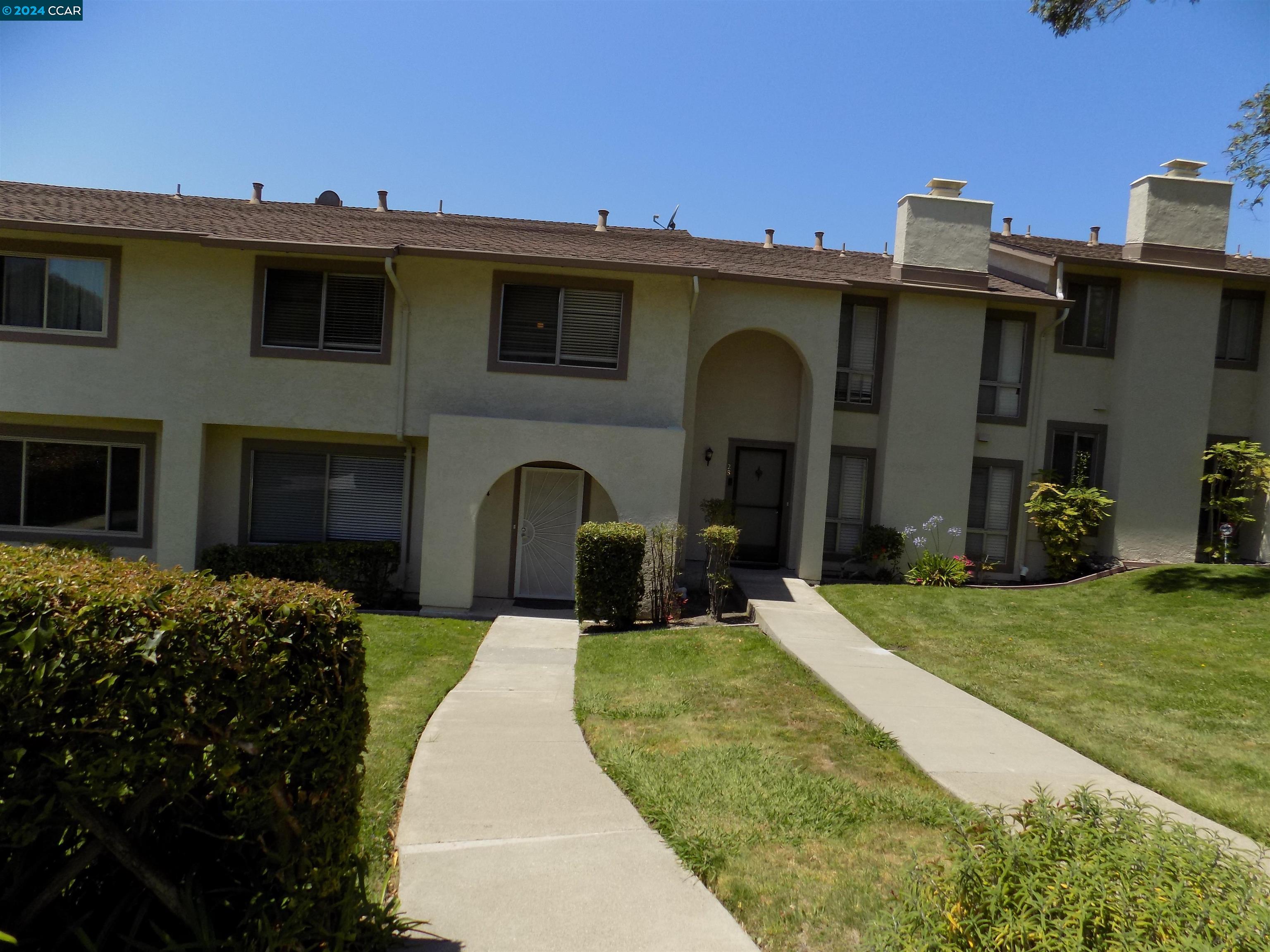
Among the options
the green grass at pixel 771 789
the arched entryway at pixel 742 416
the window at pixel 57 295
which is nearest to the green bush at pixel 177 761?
the green grass at pixel 771 789

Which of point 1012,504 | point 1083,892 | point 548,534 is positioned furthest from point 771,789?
point 1012,504

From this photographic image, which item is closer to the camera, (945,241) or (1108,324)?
(945,241)

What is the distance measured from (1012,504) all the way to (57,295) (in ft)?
54.2

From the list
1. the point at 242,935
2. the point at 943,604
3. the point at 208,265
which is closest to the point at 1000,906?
the point at 242,935

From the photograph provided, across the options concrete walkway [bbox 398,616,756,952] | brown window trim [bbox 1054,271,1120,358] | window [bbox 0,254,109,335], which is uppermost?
brown window trim [bbox 1054,271,1120,358]

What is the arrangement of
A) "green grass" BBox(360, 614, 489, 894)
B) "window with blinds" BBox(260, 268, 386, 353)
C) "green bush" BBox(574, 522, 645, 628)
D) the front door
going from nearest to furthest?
1. "green grass" BBox(360, 614, 489, 894)
2. "green bush" BBox(574, 522, 645, 628)
3. "window with blinds" BBox(260, 268, 386, 353)
4. the front door

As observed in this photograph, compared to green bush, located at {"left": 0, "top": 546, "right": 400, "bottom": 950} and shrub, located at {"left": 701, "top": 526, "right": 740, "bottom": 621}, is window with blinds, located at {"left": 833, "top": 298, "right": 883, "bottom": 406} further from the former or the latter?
green bush, located at {"left": 0, "top": 546, "right": 400, "bottom": 950}

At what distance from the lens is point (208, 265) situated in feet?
45.2

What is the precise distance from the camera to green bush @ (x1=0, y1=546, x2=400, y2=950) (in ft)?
9.77

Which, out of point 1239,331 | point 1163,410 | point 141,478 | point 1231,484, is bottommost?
point 141,478

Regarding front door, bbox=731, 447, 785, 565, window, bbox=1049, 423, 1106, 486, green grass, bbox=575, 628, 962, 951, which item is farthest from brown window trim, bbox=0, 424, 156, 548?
window, bbox=1049, 423, 1106, 486

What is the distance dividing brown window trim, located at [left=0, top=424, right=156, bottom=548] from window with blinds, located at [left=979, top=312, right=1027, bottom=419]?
14328 millimetres

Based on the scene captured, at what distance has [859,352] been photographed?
16.2m

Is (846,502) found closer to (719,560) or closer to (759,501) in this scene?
(759,501)
